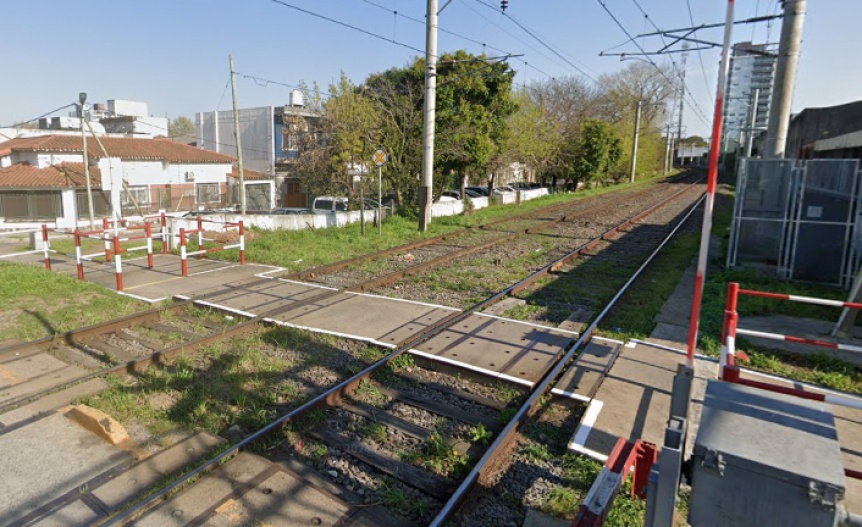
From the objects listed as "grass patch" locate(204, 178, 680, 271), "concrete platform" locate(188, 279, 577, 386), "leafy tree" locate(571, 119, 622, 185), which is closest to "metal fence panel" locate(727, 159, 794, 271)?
"concrete platform" locate(188, 279, 577, 386)

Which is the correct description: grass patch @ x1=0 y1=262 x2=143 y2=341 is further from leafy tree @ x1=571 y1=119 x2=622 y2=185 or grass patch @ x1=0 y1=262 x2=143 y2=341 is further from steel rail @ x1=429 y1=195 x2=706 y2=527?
leafy tree @ x1=571 y1=119 x2=622 y2=185

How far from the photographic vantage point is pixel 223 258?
13.8 m

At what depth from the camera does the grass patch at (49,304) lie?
26.4ft

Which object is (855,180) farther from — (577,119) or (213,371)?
(577,119)

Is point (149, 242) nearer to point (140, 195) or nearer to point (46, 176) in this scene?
point (46, 176)

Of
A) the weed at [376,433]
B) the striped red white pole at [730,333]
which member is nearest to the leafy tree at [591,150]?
the striped red white pole at [730,333]

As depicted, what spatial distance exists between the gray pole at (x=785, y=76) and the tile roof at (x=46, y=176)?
2860 centimetres

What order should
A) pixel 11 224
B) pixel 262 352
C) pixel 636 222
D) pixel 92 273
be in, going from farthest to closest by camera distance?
1. pixel 11 224
2. pixel 636 222
3. pixel 92 273
4. pixel 262 352

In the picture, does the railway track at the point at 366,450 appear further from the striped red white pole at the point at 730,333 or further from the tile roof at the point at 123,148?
the tile roof at the point at 123,148

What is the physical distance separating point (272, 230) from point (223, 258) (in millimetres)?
4907

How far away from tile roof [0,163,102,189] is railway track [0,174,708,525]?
2552 centimetres

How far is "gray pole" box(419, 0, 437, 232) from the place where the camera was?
1872 cm

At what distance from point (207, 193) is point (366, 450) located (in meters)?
34.6

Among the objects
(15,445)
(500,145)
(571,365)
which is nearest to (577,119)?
(500,145)
